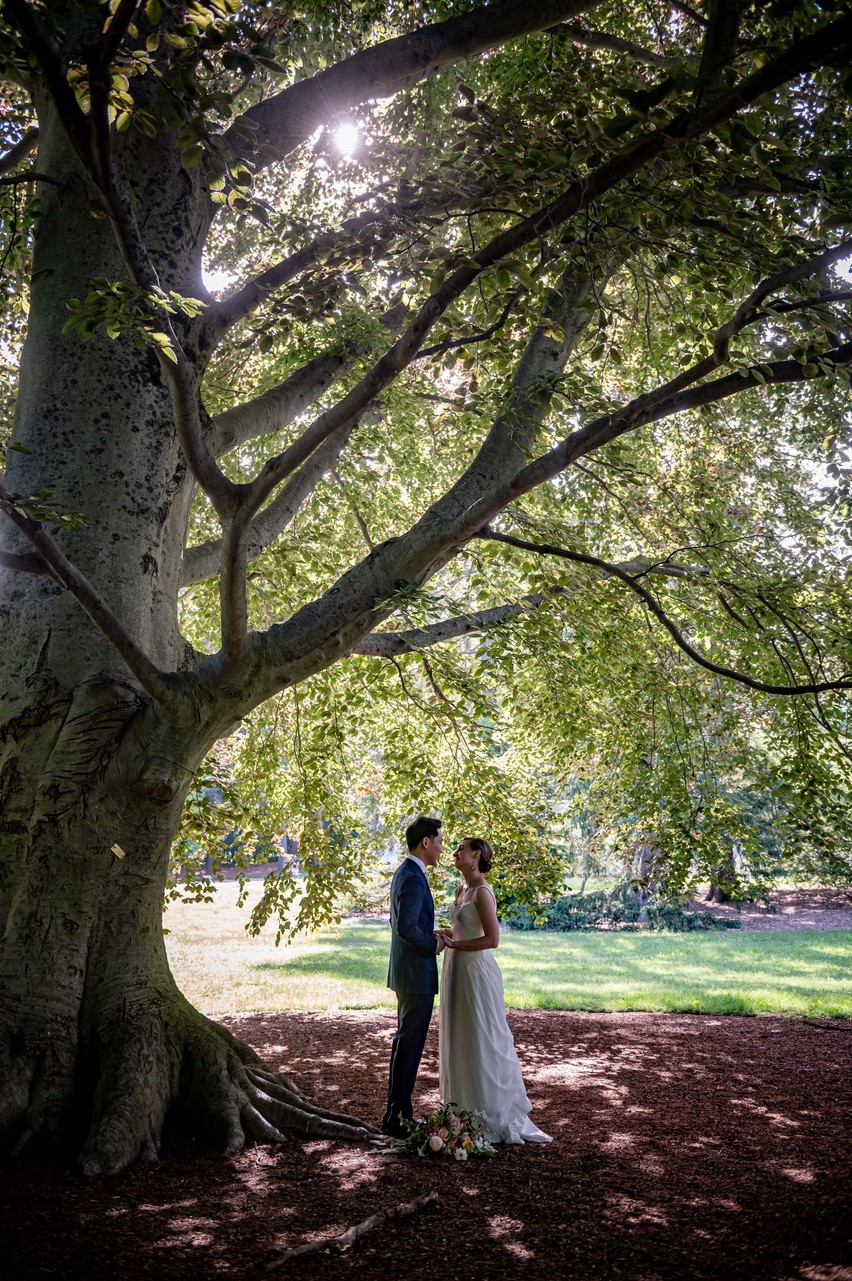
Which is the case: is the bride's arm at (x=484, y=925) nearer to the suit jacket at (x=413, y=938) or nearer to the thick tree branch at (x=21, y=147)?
the suit jacket at (x=413, y=938)

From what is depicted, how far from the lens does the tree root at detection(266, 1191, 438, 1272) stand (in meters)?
3.02

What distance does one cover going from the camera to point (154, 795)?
14.4 feet

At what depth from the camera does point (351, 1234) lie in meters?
3.24

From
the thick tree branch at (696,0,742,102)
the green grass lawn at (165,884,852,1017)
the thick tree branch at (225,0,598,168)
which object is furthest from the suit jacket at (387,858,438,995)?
the green grass lawn at (165,884,852,1017)

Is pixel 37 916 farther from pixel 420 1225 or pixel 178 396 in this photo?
pixel 178 396

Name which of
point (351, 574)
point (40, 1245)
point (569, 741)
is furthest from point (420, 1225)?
point (569, 741)

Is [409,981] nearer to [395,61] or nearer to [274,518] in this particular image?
[274,518]

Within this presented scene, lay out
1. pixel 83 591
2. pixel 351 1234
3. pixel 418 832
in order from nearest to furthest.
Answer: pixel 351 1234 → pixel 83 591 → pixel 418 832

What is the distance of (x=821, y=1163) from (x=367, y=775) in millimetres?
7020

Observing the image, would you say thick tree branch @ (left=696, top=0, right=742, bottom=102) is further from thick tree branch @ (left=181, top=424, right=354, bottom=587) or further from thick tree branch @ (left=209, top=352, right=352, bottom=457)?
thick tree branch @ (left=181, top=424, right=354, bottom=587)

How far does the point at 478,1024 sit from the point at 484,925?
23.6 inches

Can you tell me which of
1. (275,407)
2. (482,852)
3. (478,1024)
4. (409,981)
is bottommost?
(478,1024)

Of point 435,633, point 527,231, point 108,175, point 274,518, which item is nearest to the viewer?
point 108,175

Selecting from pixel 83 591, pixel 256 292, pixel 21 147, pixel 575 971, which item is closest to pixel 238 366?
pixel 256 292
